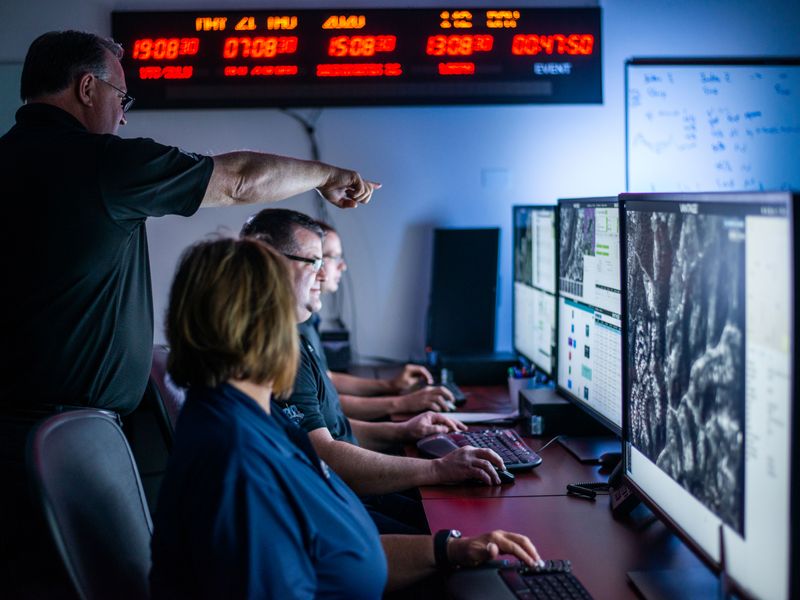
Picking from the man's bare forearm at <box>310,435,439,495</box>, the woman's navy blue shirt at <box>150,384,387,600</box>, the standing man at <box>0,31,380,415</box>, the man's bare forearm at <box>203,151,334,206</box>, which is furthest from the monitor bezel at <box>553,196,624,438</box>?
the woman's navy blue shirt at <box>150,384,387,600</box>

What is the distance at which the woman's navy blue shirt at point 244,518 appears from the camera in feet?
3.81

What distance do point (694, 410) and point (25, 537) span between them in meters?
1.44

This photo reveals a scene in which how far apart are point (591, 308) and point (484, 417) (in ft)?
2.20

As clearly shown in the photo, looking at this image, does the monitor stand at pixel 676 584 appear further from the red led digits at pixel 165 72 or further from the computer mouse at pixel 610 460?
the red led digits at pixel 165 72

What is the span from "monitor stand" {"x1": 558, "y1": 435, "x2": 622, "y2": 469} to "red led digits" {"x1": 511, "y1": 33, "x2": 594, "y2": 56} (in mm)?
1723

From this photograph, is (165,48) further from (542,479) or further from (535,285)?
(542,479)

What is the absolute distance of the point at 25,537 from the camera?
1845 mm

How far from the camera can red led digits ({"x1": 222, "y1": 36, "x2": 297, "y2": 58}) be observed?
3.35m

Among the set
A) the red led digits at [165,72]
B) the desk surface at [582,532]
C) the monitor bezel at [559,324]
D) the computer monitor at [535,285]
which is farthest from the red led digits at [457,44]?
the desk surface at [582,532]

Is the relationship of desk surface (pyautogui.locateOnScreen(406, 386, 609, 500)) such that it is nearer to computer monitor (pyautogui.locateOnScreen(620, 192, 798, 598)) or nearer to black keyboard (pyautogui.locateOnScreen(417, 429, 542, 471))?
black keyboard (pyautogui.locateOnScreen(417, 429, 542, 471))

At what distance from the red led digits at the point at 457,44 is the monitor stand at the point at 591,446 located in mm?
1728

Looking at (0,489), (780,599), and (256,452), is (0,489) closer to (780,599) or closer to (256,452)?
(256,452)

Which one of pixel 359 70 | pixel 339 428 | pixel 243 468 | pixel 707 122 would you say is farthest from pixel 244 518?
pixel 707 122

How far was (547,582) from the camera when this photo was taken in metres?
1.38
